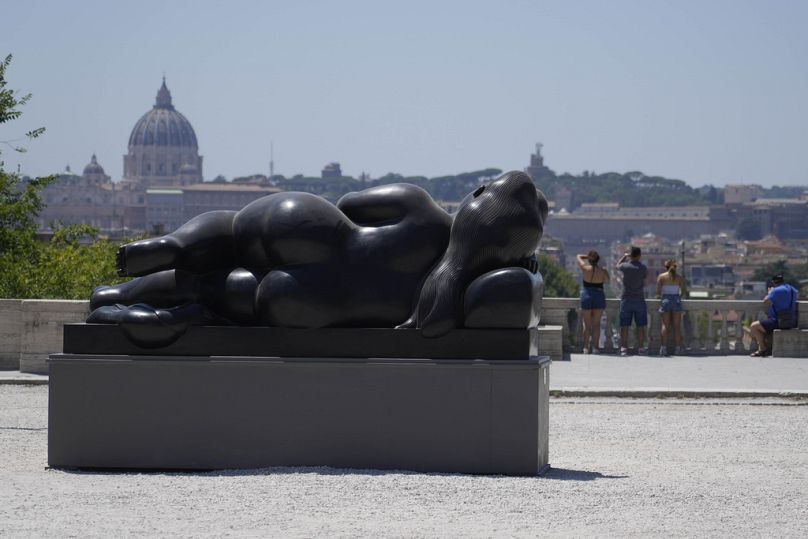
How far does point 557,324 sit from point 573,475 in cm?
1138

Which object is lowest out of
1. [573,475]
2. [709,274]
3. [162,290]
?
[573,475]

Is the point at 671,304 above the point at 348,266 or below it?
below

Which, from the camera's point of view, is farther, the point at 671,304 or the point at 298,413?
the point at 671,304

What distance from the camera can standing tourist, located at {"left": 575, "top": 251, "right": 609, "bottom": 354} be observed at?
2008 centimetres

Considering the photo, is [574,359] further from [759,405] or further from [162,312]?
[162,312]

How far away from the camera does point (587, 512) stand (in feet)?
25.1

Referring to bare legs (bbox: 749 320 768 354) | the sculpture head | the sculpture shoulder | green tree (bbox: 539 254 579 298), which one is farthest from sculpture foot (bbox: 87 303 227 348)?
green tree (bbox: 539 254 579 298)

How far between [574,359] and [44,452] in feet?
33.0

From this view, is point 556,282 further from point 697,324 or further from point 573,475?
point 573,475

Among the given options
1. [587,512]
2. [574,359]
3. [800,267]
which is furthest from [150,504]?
[800,267]

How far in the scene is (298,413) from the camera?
9.12 meters

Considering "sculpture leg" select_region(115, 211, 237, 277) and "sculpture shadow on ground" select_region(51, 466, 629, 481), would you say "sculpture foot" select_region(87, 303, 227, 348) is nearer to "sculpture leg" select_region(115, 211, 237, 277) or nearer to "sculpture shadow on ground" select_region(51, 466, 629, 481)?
"sculpture leg" select_region(115, 211, 237, 277)

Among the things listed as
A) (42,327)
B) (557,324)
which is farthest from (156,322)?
(557,324)

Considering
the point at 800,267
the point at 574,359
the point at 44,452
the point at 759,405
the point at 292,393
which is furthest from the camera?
the point at 800,267
